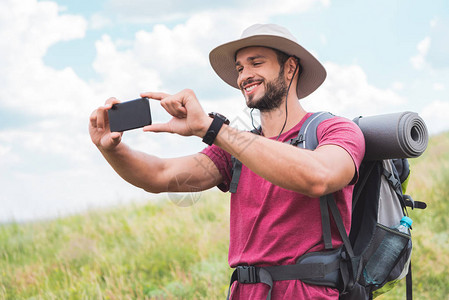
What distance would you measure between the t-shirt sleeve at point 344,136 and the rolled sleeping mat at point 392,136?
191 millimetres

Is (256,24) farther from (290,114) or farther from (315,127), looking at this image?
(315,127)

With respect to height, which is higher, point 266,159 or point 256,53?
point 256,53

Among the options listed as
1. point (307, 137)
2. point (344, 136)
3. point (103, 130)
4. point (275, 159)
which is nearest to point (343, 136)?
point (344, 136)

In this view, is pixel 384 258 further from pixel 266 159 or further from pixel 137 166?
pixel 137 166

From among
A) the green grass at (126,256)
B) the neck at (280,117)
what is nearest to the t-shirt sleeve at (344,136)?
the neck at (280,117)

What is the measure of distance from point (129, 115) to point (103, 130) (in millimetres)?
444

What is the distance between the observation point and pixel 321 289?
317cm

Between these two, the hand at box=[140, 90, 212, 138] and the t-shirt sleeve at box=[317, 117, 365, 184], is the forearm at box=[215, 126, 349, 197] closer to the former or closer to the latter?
the hand at box=[140, 90, 212, 138]

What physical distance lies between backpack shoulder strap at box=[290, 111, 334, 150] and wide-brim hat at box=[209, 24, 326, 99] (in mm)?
631

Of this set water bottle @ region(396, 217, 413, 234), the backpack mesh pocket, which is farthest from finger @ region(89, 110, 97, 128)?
water bottle @ region(396, 217, 413, 234)

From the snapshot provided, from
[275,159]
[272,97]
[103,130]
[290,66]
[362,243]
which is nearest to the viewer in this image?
[275,159]

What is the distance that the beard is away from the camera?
3625mm

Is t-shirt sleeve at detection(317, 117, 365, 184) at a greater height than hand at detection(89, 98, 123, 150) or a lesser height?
lesser

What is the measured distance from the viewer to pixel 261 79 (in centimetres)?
361
